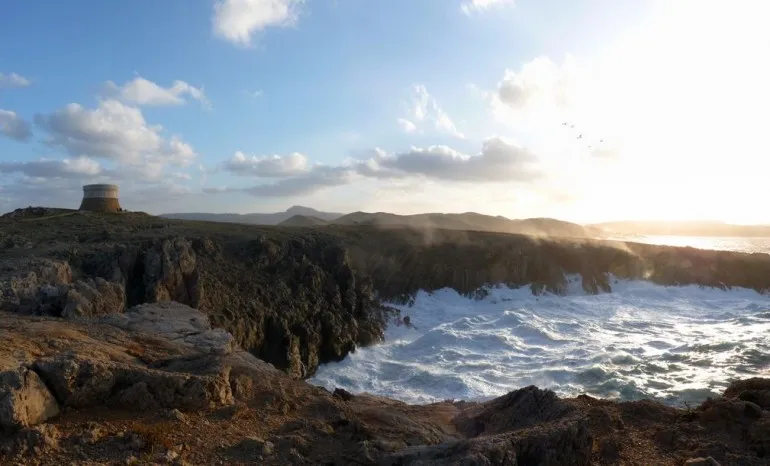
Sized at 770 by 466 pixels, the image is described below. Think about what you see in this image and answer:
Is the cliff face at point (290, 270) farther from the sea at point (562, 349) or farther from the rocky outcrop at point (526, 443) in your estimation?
the rocky outcrop at point (526, 443)

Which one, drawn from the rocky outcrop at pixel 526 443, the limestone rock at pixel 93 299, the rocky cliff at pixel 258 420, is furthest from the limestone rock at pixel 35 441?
the limestone rock at pixel 93 299

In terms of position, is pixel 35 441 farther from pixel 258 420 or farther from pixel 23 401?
pixel 258 420

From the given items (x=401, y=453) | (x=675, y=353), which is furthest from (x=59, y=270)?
(x=675, y=353)

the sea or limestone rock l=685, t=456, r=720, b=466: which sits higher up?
limestone rock l=685, t=456, r=720, b=466

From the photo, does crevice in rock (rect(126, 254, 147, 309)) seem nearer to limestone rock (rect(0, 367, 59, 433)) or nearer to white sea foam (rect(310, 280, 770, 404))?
white sea foam (rect(310, 280, 770, 404))

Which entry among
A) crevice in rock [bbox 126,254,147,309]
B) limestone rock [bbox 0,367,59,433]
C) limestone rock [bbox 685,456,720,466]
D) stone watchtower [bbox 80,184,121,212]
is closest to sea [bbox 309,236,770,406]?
crevice in rock [bbox 126,254,147,309]

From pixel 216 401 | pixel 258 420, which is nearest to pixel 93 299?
pixel 216 401

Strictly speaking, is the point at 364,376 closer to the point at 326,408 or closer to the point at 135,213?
the point at 326,408
